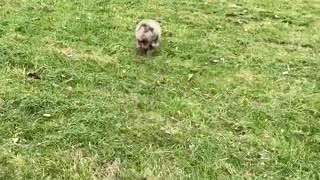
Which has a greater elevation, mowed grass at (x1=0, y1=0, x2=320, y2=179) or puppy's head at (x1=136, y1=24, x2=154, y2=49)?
puppy's head at (x1=136, y1=24, x2=154, y2=49)

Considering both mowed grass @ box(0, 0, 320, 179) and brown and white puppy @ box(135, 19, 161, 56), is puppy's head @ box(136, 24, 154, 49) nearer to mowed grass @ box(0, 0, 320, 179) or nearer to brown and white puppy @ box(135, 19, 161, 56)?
brown and white puppy @ box(135, 19, 161, 56)

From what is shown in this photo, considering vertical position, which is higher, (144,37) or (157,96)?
(144,37)

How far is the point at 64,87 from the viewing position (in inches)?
178

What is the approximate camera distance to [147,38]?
17.0 ft

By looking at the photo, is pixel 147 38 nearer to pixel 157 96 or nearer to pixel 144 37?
pixel 144 37

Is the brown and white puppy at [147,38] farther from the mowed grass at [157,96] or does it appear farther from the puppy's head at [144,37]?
the mowed grass at [157,96]

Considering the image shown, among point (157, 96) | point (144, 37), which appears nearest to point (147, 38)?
point (144, 37)

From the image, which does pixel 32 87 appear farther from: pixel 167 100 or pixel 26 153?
pixel 167 100

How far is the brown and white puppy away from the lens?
5.21 m

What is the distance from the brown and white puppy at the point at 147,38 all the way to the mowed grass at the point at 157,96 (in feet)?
0.43

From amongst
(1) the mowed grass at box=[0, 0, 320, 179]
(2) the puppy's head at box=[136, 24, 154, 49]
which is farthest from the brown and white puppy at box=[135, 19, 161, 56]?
(1) the mowed grass at box=[0, 0, 320, 179]

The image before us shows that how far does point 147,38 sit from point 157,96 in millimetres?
956

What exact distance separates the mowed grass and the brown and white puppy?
132 millimetres

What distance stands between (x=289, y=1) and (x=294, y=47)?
1942 millimetres
